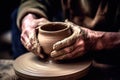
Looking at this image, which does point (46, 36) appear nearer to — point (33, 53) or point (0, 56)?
point (33, 53)

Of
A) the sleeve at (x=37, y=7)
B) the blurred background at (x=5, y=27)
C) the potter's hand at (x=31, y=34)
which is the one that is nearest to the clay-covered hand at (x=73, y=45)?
the potter's hand at (x=31, y=34)

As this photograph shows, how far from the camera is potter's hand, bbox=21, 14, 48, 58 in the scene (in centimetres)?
155

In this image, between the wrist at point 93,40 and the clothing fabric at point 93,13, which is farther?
the clothing fabric at point 93,13

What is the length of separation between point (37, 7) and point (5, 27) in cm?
176

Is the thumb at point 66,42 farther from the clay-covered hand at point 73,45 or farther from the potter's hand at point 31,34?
the potter's hand at point 31,34

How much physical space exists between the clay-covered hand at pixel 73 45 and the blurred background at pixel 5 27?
2002mm

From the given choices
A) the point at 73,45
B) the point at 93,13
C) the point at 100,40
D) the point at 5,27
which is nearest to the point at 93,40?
the point at 100,40

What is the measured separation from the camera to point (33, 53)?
164 cm

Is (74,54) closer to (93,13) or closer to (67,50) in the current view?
(67,50)

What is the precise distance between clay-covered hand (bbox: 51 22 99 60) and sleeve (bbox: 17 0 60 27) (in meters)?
0.51

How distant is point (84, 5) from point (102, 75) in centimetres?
62

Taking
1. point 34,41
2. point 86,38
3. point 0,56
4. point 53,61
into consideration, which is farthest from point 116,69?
point 0,56

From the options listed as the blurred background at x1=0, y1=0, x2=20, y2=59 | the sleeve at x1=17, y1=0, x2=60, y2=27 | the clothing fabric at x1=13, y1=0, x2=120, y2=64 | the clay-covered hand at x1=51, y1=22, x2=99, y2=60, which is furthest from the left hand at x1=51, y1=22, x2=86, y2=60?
the blurred background at x1=0, y1=0, x2=20, y2=59

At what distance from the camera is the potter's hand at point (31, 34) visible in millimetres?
1551
